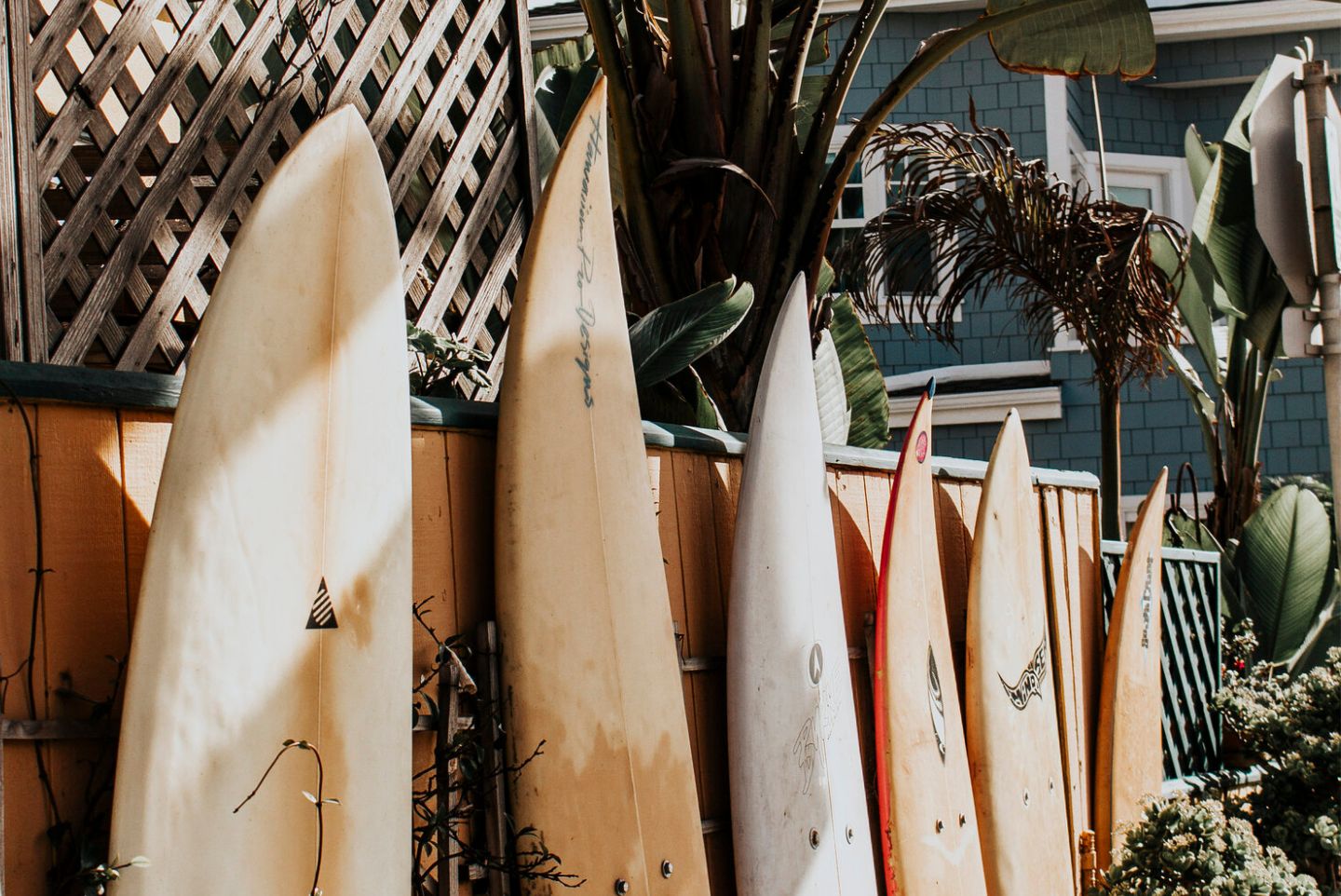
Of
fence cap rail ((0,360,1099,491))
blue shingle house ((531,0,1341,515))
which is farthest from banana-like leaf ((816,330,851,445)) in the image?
blue shingle house ((531,0,1341,515))

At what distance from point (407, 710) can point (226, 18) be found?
1836mm

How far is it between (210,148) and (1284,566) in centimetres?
498

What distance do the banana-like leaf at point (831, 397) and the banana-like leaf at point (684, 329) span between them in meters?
0.94

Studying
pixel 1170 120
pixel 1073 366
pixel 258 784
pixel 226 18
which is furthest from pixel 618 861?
pixel 1170 120

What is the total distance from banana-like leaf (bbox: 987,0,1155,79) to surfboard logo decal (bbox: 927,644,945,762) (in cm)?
161

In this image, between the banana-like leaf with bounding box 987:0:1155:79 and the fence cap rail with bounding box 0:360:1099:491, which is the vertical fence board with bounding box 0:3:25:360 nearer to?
the fence cap rail with bounding box 0:360:1099:491

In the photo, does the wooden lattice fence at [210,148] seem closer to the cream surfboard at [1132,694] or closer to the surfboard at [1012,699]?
the surfboard at [1012,699]

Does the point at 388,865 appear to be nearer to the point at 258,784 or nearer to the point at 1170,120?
the point at 258,784

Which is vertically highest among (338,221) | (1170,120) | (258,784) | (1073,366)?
(1170,120)

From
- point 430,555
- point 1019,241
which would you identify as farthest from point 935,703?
point 1019,241

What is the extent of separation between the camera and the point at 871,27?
11.1 ft

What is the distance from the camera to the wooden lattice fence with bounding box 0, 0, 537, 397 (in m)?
2.63

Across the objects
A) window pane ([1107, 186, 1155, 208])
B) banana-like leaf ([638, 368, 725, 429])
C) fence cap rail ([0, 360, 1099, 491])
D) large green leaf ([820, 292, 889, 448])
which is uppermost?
window pane ([1107, 186, 1155, 208])

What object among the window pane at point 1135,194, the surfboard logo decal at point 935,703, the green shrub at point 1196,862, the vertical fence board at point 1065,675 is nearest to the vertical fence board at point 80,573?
the surfboard logo decal at point 935,703
